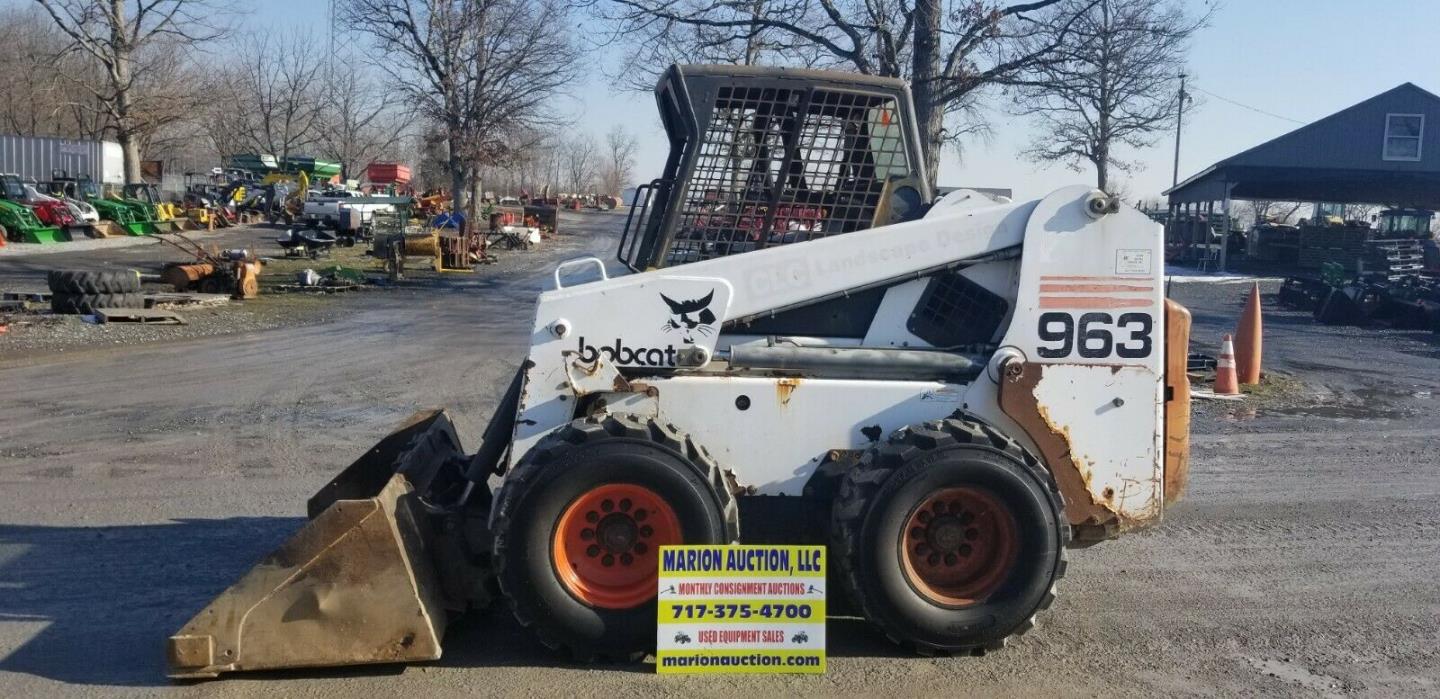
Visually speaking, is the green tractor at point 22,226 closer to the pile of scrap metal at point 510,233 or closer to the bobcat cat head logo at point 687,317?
the pile of scrap metal at point 510,233

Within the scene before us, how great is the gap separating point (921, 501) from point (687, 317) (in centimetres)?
129

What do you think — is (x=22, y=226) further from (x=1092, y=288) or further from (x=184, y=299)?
(x=1092, y=288)

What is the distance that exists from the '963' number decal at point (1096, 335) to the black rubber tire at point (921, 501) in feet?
1.83

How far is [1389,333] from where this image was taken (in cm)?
2255

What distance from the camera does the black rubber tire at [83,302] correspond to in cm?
1858

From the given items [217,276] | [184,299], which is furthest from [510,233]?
[184,299]

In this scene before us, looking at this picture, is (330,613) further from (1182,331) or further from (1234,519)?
(1234,519)

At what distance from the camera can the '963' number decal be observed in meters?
5.55

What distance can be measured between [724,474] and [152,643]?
2.61 metres

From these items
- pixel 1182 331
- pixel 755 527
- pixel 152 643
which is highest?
pixel 1182 331

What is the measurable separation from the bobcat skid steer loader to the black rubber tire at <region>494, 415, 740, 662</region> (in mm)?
11

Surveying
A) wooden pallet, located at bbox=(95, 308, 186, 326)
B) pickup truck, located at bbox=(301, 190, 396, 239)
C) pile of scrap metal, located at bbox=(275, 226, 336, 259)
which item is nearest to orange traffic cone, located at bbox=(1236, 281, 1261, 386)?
wooden pallet, located at bbox=(95, 308, 186, 326)

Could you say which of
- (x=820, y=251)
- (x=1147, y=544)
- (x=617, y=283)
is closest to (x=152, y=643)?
(x=617, y=283)

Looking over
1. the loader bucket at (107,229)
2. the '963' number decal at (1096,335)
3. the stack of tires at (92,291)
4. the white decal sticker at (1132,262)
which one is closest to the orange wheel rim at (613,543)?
the '963' number decal at (1096,335)
